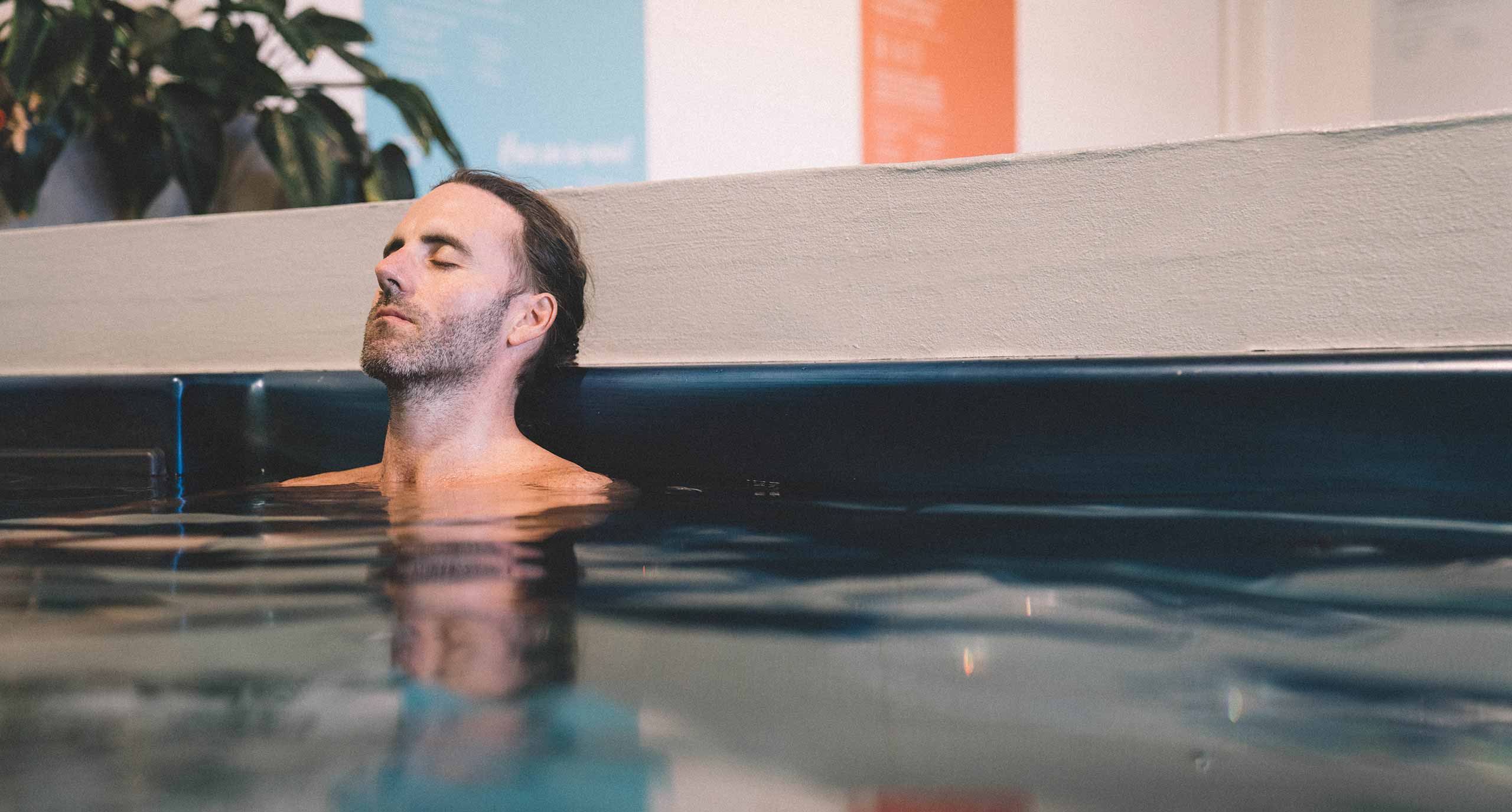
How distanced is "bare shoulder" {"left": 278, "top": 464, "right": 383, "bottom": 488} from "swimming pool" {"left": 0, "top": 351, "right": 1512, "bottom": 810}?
0.29 ft

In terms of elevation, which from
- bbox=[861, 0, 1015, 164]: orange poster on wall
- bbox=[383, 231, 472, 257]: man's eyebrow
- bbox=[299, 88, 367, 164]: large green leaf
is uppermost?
bbox=[861, 0, 1015, 164]: orange poster on wall

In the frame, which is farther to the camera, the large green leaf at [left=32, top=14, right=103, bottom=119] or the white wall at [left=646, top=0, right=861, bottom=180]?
the white wall at [left=646, top=0, right=861, bottom=180]

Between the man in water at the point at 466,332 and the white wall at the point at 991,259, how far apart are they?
0.36ft

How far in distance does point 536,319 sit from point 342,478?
1.24 ft

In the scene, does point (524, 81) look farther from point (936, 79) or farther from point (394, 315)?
point (394, 315)

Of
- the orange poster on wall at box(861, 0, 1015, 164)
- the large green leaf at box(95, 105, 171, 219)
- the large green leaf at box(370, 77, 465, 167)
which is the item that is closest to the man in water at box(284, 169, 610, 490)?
the large green leaf at box(370, 77, 465, 167)

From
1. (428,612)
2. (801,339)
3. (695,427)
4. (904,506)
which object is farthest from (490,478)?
(428,612)

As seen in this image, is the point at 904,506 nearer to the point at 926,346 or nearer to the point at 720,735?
the point at 926,346

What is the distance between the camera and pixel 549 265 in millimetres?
1612

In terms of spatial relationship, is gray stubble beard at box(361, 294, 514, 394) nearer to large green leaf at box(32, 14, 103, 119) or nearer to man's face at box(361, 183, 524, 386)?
man's face at box(361, 183, 524, 386)

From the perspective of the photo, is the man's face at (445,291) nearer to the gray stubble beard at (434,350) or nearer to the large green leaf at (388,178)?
the gray stubble beard at (434,350)

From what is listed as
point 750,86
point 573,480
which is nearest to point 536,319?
point 573,480

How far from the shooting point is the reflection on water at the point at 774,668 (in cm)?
42

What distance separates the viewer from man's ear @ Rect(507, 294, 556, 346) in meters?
1.58
